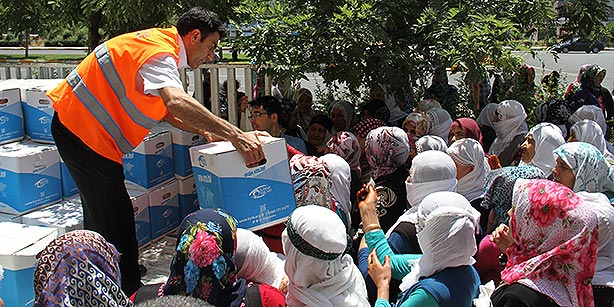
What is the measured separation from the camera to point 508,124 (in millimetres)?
5602

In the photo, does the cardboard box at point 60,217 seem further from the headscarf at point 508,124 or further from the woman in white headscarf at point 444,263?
the headscarf at point 508,124

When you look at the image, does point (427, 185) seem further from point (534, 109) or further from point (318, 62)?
point (534, 109)

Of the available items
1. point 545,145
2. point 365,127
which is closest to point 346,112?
point 365,127

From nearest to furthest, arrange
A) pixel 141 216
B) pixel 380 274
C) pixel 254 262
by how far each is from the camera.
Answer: pixel 254 262 → pixel 380 274 → pixel 141 216

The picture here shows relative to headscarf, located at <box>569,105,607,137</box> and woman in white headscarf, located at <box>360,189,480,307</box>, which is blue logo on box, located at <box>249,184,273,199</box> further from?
headscarf, located at <box>569,105,607,137</box>

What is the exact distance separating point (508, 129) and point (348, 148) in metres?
2.04

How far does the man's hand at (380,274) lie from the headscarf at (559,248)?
0.51 m

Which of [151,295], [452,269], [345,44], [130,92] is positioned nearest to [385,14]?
[345,44]

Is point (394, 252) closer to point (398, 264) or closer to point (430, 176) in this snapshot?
point (398, 264)

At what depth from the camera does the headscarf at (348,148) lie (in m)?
4.45

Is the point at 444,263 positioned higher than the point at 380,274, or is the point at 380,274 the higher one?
the point at 444,263

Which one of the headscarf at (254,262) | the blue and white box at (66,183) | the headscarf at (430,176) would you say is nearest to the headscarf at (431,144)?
the headscarf at (430,176)

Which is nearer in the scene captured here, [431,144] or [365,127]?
[431,144]

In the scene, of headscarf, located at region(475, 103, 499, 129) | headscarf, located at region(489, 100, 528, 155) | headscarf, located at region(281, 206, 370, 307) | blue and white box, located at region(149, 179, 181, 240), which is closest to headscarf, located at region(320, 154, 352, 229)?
headscarf, located at region(281, 206, 370, 307)
